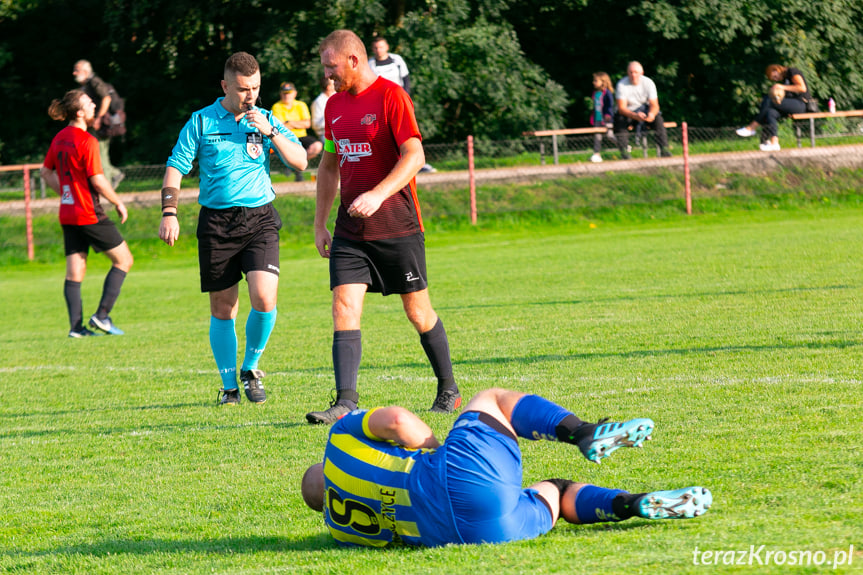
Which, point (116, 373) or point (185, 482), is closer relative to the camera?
point (185, 482)

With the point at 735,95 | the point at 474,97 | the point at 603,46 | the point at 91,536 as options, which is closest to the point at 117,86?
the point at 474,97

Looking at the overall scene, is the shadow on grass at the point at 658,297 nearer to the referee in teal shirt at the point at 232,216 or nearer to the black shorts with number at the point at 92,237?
the black shorts with number at the point at 92,237

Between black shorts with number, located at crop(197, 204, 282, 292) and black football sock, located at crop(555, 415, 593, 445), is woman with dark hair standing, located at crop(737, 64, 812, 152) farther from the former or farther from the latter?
black football sock, located at crop(555, 415, 593, 445)

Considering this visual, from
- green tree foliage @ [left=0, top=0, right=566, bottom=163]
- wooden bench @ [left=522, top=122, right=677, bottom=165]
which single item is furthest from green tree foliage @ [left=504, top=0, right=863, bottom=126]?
wooden bench @ [left=522, top=122, right=677, bottom=165]

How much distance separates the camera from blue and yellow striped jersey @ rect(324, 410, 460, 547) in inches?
150

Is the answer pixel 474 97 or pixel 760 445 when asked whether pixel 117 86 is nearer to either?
pixel 474 97

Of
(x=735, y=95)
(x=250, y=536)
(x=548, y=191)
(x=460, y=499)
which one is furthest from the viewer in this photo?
(x=735, y=95)

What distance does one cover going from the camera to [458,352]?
8.73 meters

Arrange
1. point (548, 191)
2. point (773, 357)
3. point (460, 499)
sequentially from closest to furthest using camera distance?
point (460, 499), point (773, 357), point (548, 191)

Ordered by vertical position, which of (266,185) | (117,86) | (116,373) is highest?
(117,86)

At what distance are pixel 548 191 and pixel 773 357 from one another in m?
15.5

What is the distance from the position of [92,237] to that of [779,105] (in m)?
15.5

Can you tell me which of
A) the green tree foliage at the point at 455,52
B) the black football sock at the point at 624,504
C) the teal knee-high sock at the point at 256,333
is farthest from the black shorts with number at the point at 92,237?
the green tree foliage at the point at 455,52

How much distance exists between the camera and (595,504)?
13.1 feet
